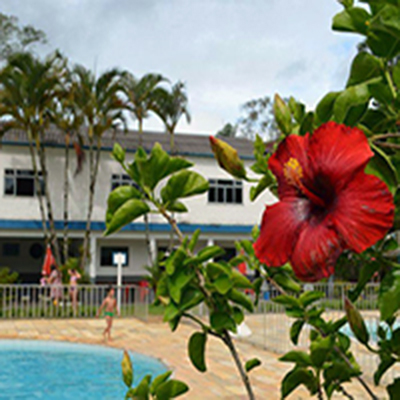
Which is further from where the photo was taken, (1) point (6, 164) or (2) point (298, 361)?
(1) point (6, 164)

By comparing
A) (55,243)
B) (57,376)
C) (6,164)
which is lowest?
(57,376)

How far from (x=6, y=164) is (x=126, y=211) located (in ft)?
75.3

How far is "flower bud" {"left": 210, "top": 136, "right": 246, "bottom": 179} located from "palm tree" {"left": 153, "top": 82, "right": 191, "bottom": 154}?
908 inches

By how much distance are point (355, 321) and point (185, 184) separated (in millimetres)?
351

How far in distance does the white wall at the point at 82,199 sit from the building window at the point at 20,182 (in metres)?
0.18

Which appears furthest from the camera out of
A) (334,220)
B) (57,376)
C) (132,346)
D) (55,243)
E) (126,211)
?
(55,243)

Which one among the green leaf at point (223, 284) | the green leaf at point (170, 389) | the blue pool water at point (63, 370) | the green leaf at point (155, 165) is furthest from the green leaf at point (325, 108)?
the blue pool water at point (63, 370)

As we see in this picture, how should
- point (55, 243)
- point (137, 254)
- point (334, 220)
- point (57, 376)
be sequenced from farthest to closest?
point (137, 254) → point (55, 243) → point (57, 376) → point (334, 220)

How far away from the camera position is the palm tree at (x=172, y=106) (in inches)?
932

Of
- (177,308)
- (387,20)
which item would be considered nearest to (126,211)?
(177,308)

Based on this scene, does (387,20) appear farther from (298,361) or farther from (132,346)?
(132,346)

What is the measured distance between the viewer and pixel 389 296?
0.67m

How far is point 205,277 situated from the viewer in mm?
969

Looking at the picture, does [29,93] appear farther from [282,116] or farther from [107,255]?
[282,116]
